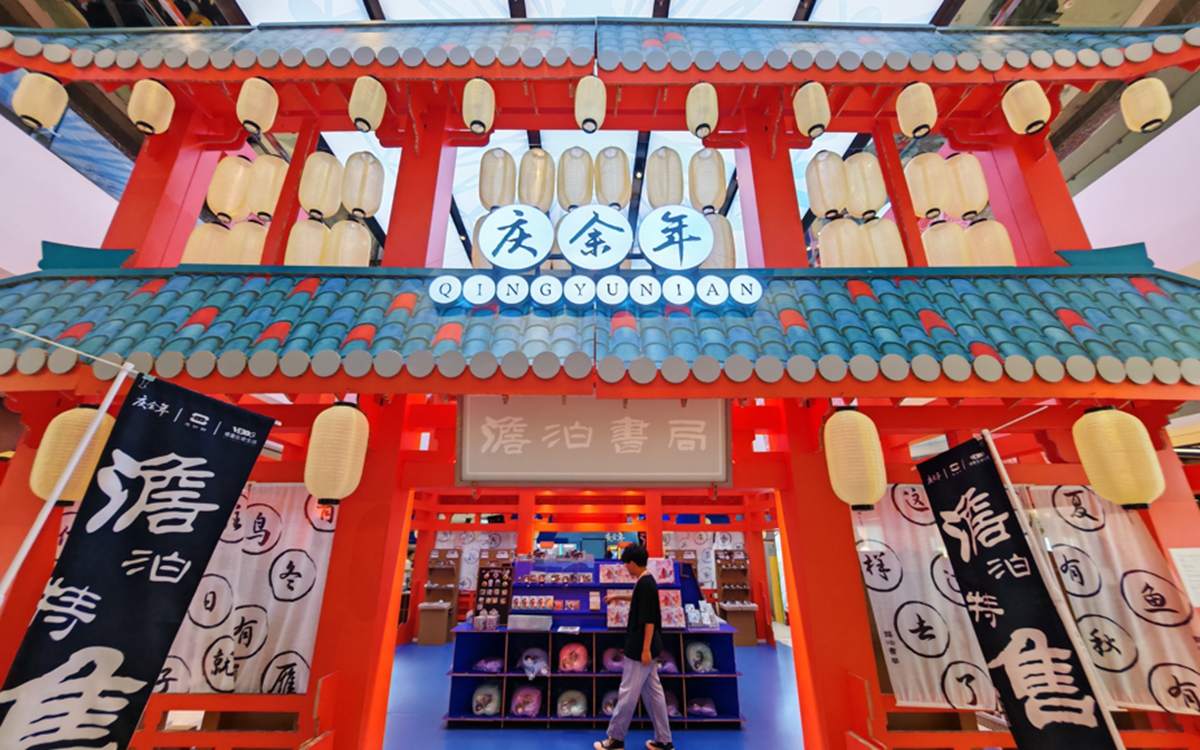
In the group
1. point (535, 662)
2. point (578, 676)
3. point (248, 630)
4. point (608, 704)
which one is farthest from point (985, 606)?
point (535, 662)

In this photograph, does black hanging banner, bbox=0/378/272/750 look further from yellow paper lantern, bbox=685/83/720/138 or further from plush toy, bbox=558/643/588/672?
plush toy, bbox=558/643/588/672

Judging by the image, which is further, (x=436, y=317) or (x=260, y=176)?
(x=260, y=176)

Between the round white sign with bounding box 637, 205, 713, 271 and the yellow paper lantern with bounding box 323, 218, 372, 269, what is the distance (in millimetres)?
2727

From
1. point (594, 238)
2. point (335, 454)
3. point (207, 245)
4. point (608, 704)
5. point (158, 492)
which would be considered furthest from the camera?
point (608, 704)

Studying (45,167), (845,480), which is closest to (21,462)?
(45,167)

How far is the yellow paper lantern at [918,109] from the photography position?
4352 millimetres

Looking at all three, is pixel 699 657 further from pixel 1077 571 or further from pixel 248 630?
pixel 248 630

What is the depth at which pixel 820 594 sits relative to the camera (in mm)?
3752

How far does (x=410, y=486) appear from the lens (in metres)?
4.13

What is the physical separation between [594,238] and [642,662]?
4.07 m

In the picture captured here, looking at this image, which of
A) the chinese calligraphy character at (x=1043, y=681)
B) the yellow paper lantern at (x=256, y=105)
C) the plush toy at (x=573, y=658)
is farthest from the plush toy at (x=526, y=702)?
the yellow paper lantern at (x=256, y=105)

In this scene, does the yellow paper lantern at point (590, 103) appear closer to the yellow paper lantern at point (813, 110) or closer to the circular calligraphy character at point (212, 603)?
the yellow paper lantern at point (813, 110)

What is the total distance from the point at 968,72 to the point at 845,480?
4.08m

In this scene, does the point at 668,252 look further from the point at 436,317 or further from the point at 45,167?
the point at 45,167
